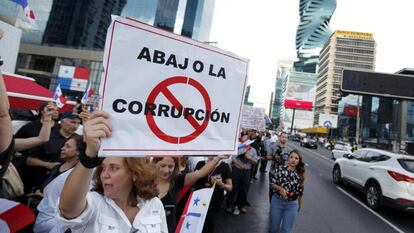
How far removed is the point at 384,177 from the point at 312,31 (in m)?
165

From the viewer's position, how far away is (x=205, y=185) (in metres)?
3.78

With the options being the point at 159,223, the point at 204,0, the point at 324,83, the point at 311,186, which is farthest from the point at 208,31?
the point at 159,223

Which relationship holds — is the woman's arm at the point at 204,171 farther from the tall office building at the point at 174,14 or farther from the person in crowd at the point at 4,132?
the tall office building at the point at 174,14

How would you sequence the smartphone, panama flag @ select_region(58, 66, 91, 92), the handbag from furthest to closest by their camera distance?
panama flag @ select_region(58, 66, 91, 92) → the handbag → the smartphone

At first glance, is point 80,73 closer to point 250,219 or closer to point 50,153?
point 250,219

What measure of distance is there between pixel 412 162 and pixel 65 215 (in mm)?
8693

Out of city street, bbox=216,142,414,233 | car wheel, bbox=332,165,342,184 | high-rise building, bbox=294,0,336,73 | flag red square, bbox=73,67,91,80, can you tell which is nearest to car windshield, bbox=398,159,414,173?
city street, bbox=216,142,414,233

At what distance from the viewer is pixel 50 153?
13.0ft

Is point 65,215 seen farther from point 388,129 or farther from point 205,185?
point 388,129

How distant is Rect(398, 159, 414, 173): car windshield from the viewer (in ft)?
24.3

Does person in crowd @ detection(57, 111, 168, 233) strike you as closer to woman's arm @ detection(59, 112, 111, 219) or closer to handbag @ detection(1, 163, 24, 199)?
woman's arm @ detection(59, 112, 111, 219)

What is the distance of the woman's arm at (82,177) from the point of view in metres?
1.30

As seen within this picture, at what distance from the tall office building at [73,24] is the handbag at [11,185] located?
7398cm

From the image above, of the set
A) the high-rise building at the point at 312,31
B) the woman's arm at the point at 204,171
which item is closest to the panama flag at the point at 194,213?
the woman's arm at the point at 204,171
